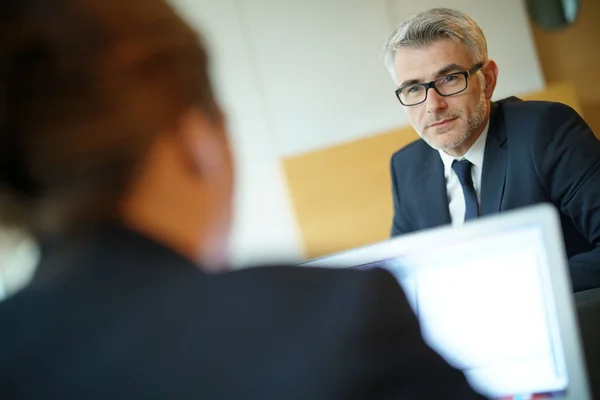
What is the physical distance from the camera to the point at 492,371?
0.69 meters

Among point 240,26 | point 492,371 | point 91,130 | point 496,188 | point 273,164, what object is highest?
point 240,26

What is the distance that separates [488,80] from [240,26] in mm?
549

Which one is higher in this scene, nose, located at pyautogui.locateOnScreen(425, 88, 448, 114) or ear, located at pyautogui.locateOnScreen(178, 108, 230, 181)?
ear, located at pyautogui.locateOnScreen(178, 108, 230, 181)

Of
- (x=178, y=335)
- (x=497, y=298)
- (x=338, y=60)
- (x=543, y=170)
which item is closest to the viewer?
(x=178, y=335)

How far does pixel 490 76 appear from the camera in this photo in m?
1.04

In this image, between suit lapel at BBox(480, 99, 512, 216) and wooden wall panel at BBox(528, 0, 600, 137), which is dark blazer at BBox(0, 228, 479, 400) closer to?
suit lapel at BBox(480, 99, 512, 216)

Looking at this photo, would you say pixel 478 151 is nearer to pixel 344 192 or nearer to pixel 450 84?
pixel 450 84

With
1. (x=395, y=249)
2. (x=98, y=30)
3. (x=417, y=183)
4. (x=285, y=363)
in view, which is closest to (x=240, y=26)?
(x=417, y=183)

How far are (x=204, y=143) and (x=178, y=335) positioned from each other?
160mm

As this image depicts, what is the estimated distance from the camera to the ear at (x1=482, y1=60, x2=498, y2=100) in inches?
41.0

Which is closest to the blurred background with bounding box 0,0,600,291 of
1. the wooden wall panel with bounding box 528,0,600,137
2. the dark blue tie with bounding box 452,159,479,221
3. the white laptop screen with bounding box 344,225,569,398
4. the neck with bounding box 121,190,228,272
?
the wooden wall panel with bounding box 528,0,600,137


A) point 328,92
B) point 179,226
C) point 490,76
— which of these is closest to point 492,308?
point 179,226

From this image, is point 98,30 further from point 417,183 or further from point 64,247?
point 417,183

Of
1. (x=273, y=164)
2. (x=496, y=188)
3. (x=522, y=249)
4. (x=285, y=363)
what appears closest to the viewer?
(x=285, y=363)
